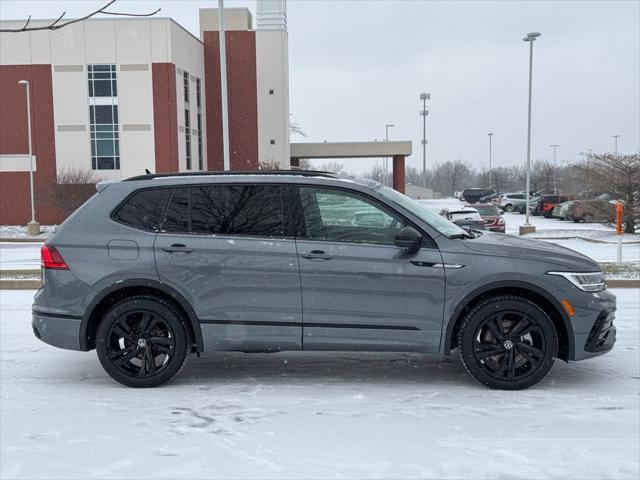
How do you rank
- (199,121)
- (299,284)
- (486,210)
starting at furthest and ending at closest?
(199,121) < (486,210) < (299,284)

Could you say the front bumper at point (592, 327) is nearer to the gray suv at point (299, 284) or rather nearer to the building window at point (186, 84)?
the gray suv at point (299, 284)

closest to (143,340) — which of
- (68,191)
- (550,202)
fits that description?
(68,191)

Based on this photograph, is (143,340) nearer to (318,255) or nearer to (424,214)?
(318,255)

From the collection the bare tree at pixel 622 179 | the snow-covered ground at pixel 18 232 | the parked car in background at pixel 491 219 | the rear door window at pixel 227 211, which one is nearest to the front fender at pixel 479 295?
the rear door window at pixel 227 211

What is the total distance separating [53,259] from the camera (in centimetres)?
550

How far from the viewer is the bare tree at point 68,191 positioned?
123 ft

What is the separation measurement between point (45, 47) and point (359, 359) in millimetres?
40971

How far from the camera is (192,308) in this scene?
5.37 m

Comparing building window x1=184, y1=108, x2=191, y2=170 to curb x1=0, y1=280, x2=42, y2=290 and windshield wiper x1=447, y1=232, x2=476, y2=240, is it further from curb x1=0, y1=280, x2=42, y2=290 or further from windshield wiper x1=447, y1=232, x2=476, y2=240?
windshield wiper x1=447, y1=232, x2=476, y2=240

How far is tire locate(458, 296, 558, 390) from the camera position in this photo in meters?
5.21

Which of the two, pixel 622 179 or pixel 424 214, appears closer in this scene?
pixel 424 214

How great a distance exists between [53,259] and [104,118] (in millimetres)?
39452

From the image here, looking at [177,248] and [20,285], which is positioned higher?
[177,248]

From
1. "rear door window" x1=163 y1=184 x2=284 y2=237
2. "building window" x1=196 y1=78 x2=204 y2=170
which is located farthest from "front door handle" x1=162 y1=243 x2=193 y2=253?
"building window" x1=196 y1=78 x2=204 y2=170
